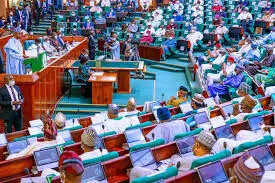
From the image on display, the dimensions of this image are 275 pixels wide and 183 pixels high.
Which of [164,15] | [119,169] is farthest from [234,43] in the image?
[119,169]

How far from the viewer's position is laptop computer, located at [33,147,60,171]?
3990mm

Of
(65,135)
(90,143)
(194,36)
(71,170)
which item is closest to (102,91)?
(65,135)

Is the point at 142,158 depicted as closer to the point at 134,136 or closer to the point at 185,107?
the point at 134,136

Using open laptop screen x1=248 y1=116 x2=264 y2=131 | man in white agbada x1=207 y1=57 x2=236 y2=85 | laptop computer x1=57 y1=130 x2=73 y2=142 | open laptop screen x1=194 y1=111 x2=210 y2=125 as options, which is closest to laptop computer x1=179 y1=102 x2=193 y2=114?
open laptop screen x1=194 y1=111 x2=210 y2=125

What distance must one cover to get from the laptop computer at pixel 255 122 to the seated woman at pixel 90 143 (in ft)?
6.63

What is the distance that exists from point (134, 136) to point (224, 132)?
98cm

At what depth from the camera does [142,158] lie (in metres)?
3.91

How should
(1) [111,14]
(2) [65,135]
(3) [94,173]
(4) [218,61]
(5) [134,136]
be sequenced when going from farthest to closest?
(1) [111,14] → (4) [218,61] → (2) [65,135] → (5) [134,136] → (3) [94,173]

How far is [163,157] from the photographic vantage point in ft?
13.9

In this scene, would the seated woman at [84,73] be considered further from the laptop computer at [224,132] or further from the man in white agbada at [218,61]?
the laptop computer at [224,132]

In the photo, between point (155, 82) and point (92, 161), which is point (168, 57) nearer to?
point (155, 82)

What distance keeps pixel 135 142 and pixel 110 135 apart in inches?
11.6

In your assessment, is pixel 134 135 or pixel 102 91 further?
pixel 102 91

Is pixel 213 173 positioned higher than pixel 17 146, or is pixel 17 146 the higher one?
pixel 213 173
